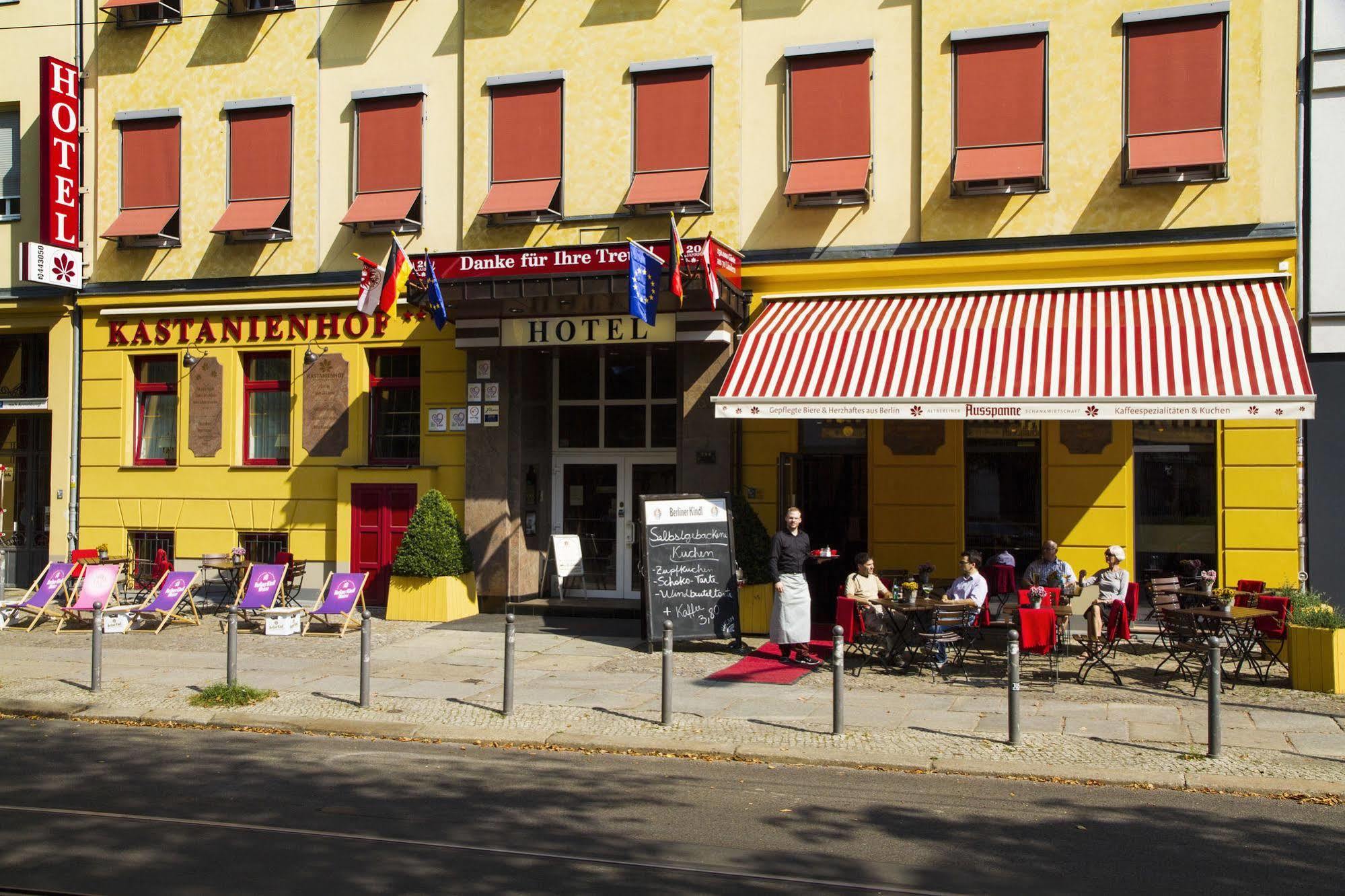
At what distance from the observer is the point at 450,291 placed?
16516mm

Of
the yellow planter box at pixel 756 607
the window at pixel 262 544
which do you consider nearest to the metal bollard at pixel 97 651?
the window at pixel 262 544

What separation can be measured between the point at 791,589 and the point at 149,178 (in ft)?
44.7

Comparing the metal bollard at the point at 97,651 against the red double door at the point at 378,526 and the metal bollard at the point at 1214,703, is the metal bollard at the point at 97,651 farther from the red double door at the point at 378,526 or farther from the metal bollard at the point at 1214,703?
the metal bollard at the point at 1214,703

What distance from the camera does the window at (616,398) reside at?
61.7 ft

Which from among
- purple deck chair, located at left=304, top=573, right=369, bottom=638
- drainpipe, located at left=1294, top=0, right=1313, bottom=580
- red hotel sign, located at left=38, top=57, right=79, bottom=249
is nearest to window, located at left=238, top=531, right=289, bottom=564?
purple deck chair, located at left=304, top=573, right=369, bottom=638

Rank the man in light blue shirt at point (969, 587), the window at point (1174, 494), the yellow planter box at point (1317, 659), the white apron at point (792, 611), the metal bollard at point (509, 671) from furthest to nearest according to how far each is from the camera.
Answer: the window at point (1174, 494), the white apron at point (792, 611), the man in light blue shirt at point (969, 587), the yellow planter box at point (1317, 659), the metal bollard at point (509, 671)

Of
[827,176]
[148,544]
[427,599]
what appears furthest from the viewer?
[148,544]

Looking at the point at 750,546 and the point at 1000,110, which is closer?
the point at 750,546

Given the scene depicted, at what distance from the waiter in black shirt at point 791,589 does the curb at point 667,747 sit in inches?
149

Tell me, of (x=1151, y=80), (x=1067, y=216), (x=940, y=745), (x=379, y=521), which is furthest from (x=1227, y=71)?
(x=379, y=521)

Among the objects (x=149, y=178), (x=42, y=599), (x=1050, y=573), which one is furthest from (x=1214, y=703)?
(x=149, y=178)

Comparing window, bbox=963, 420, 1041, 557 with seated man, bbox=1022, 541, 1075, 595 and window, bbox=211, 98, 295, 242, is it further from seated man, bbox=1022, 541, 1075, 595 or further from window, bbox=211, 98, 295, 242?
window, bbox=211, 98, 295, 242

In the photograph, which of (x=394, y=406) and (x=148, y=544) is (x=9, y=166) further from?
(x=394, y=406)

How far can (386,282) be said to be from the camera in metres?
16.0
